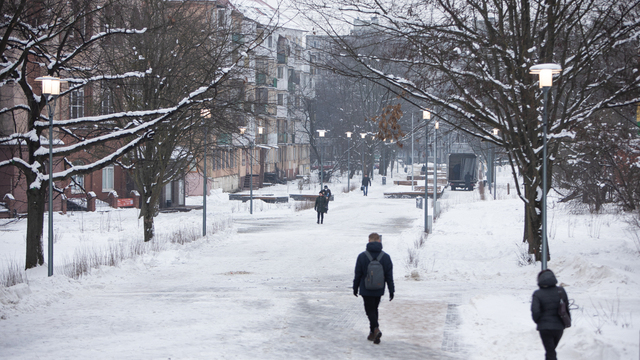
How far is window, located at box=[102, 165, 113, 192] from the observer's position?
38.9 m

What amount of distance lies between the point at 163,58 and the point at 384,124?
971 centimetres

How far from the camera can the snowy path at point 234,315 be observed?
8.55m

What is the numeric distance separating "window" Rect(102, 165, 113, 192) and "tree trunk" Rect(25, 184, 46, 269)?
79.8 feet

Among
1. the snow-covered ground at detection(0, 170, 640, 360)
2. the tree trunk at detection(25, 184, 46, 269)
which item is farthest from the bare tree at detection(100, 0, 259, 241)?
the tree trunk at detection(25, 184, 46, 269)

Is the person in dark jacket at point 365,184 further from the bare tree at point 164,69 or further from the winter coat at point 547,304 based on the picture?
the winter coat at point 547,304

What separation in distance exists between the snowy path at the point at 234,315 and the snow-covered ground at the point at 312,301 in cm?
3

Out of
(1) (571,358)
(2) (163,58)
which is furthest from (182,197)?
(1) (571,358)

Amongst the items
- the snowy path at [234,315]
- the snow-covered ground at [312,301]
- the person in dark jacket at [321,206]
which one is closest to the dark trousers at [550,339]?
the snow-covered ground at [312,301]

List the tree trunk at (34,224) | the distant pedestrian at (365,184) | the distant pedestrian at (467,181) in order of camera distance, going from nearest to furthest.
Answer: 1. the tree trunk at (34,224)
2. the distant pedestrian at (365,184)
3. the distant pedestrian at (467,181)

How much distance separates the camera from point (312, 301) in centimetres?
1227

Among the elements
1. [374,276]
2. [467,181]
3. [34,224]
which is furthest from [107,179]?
[467,181]

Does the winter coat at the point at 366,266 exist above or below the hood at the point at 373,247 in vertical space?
below

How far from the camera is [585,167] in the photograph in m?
27.5

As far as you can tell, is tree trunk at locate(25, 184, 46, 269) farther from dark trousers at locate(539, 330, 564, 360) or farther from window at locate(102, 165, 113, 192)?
window at locate(102, 165, 113, 192)
